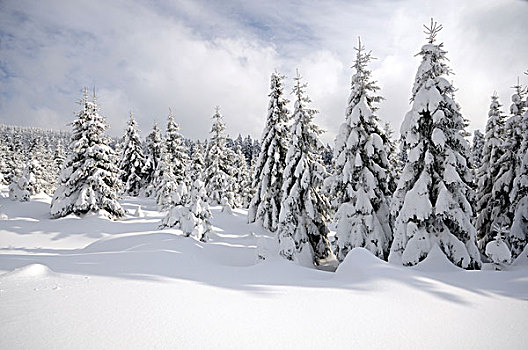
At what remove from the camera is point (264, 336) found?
4027 mm

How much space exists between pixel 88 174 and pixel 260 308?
68.2ft

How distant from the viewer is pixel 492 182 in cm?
1883

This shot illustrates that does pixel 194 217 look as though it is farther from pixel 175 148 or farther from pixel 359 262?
pixel 175 148

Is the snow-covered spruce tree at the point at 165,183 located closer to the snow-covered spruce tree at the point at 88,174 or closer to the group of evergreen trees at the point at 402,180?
the snow-covered spruce tree at the point at 88,174

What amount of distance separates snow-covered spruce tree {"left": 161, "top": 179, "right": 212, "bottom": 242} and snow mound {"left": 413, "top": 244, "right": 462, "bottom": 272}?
10864mm

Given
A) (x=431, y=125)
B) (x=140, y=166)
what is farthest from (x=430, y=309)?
(x=140, y=166)

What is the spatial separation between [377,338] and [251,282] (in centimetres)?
388

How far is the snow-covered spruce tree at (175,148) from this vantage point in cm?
3468

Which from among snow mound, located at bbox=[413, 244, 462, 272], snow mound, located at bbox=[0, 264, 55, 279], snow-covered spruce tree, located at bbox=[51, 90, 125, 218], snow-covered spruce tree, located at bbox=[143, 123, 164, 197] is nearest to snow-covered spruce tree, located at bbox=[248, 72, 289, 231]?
snow-covered spruce tree, located at bbox=[51, 90, 125, 218]

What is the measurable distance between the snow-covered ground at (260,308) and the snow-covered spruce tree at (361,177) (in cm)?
562

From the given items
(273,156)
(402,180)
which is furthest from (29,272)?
(273,156)

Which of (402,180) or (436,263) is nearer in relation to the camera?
(436,263)

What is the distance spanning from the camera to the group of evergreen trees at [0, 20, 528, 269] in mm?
11219

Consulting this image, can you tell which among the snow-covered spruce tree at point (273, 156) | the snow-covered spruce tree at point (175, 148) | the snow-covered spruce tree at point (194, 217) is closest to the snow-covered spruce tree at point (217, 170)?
the snow-covered spruce tree at point (175, 148)
